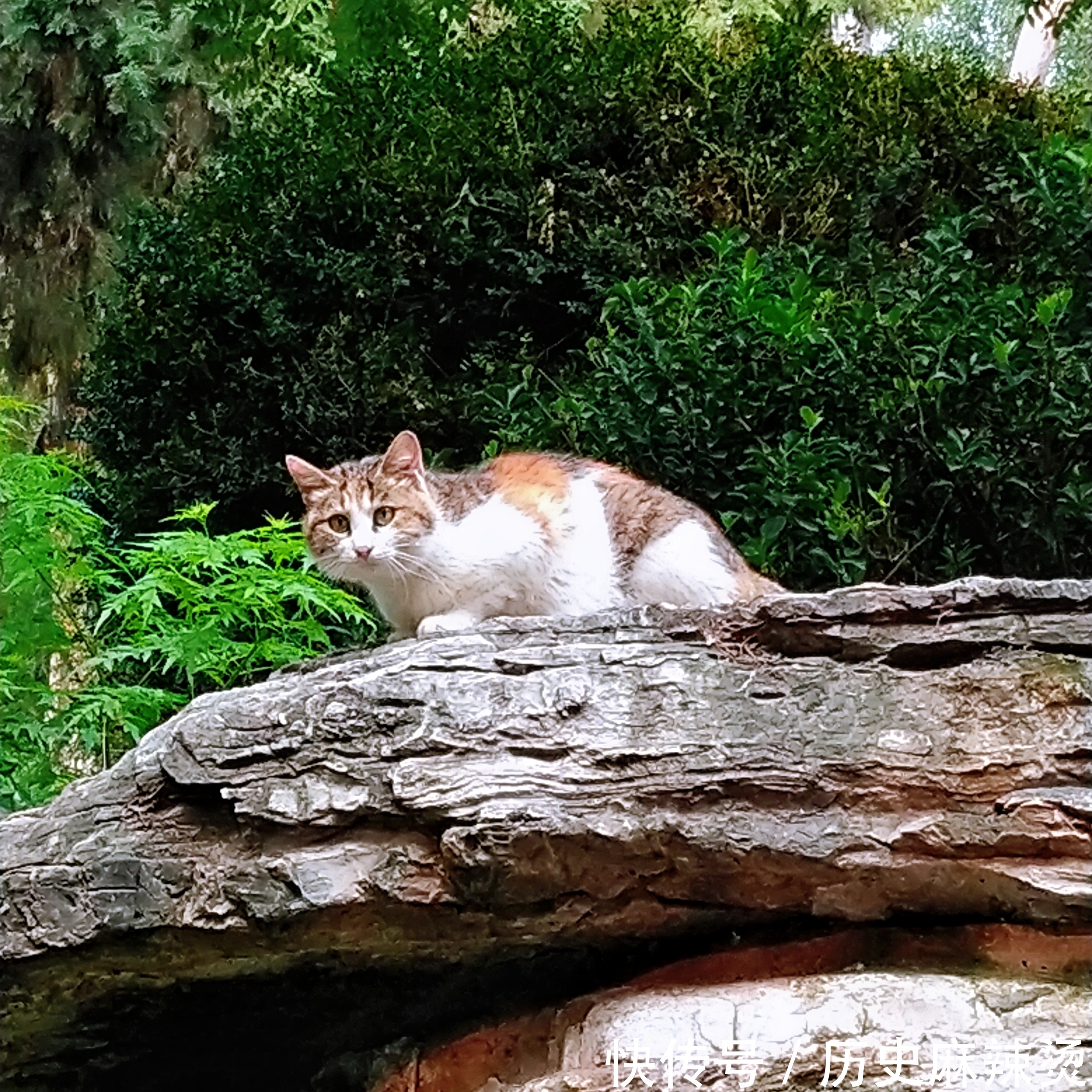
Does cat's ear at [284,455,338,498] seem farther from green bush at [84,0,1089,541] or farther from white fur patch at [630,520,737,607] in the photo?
green bush at [84,0,1089,541]

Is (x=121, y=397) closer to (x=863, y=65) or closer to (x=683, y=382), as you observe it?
(x=683, y=382)

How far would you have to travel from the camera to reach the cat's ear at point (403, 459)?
92.8 inches

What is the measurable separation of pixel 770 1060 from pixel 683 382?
64.8 inches

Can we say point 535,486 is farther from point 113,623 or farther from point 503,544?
point 113,623

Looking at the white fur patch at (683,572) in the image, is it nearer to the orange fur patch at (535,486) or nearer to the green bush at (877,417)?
the orange fur patch at (535,486)

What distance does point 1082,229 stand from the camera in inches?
121

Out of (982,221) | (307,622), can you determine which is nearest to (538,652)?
(307,622)

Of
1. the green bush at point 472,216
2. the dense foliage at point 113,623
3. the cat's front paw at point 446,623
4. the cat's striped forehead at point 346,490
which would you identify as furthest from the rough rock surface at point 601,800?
the green bush at point 472,216

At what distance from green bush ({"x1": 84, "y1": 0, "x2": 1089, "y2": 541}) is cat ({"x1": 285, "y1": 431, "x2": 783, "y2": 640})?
1.10 m

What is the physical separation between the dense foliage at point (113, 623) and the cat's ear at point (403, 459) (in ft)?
1.83

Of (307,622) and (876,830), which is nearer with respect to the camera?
(876,830)

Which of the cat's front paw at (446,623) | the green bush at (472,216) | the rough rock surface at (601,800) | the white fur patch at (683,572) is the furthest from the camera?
the green bush at (472,216)

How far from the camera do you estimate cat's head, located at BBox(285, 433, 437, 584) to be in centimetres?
229

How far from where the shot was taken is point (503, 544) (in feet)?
7.44
